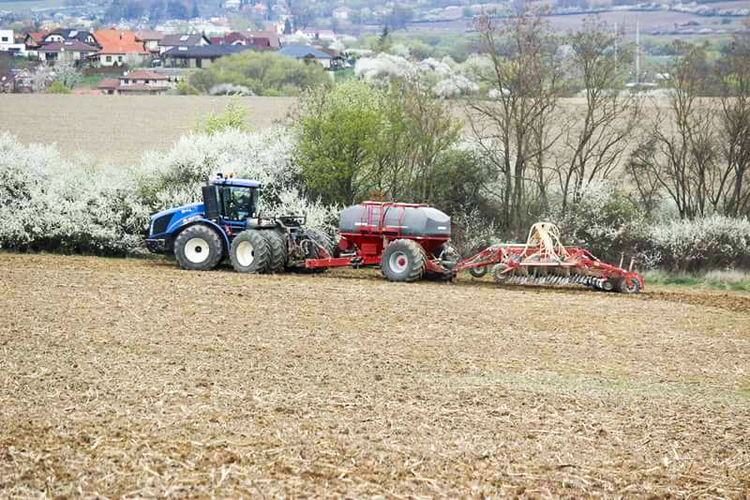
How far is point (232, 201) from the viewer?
77.5ft

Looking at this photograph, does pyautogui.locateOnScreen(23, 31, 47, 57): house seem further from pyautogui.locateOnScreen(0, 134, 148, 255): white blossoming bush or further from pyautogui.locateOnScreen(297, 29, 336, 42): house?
pyautogui.locateOnScreen(0, 134, 148, 255): white blossoming bush

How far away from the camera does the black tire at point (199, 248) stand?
77.0 ft

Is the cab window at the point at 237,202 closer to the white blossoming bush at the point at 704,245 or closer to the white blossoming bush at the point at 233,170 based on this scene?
the white blossoming bush at the point at 233,170

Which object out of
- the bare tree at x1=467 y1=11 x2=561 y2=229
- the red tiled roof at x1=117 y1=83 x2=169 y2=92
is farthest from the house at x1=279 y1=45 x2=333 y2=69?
the bare tree at x1=467 y1=11 x2=561 y2=229

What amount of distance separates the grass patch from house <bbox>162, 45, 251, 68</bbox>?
74939 millimetres

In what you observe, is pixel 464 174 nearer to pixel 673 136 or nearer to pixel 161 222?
pixel 673 136

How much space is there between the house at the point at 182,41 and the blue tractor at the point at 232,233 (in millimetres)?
93015

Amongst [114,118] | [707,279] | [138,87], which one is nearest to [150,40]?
[138,87]

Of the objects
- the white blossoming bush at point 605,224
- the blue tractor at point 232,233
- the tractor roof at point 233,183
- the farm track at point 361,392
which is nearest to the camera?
the farm track at point 361,392

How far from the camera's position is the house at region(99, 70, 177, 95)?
7881 cm

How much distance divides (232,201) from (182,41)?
9832 centimetres

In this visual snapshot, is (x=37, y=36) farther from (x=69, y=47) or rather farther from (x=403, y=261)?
(x=403, y=261)

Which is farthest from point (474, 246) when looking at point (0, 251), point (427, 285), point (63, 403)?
point (63, 403)

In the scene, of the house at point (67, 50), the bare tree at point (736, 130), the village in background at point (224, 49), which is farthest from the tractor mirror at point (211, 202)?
the house at point (67, 50)
